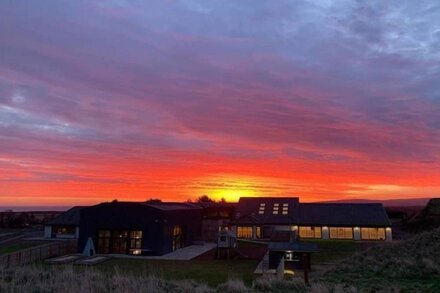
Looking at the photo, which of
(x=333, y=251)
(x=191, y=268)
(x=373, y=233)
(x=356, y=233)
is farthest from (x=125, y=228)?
(x=373, y=233)

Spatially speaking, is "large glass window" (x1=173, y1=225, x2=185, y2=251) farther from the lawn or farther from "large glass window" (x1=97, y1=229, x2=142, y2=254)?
the lawn

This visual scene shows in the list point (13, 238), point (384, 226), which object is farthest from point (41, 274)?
point (384, 226)

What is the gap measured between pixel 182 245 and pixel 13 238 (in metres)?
22.8

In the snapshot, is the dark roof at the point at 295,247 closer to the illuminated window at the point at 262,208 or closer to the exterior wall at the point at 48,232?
the illuminated window at the point at 262,208

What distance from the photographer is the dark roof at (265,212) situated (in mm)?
55156

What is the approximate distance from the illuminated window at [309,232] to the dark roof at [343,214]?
0.75 metres

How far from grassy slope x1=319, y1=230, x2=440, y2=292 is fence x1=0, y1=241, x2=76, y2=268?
21.0 meters

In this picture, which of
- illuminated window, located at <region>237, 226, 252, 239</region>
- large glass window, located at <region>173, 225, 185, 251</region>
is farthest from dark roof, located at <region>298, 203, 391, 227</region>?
large glass window, located at <region>173, 225, 185, 251</region>

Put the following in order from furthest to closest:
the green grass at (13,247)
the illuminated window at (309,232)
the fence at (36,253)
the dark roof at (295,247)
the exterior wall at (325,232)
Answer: the illuminated window at (309,232) < the exterior wall at (325,232) < the green grass at (13,247) < the fence at (36,253) < the dark roof at (295,247)

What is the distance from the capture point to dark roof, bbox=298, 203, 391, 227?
2067 inches

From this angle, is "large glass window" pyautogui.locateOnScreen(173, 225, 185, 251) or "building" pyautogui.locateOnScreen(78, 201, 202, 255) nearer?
"building" pyautogui.locateOnScreen(78, 201, 202, 255)

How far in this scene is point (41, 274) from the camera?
16.2m

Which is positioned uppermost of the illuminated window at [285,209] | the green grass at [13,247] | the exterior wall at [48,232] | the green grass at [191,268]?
the illuminated window at [285,209]

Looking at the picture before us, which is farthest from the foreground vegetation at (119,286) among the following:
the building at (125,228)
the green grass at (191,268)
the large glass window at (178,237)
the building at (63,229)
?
the building at (63,229)
